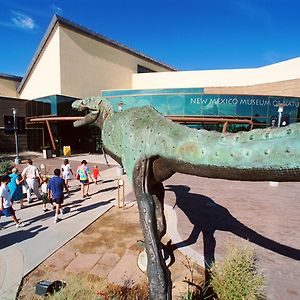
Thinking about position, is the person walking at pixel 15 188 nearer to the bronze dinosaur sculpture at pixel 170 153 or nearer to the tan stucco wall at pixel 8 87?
the bronze dinosaur sculpture at pixel 170 153

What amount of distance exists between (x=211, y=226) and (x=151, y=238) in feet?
15.8

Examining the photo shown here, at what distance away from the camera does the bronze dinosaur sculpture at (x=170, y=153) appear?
4.77 ft

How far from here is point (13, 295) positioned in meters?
3.95

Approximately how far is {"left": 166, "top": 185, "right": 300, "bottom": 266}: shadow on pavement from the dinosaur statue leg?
3063 millimetres

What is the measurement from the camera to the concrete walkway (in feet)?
15.1

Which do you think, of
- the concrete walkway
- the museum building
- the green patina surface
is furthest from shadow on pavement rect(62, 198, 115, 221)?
the museum building

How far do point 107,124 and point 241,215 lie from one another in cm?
612

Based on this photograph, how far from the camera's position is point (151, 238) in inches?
95.6

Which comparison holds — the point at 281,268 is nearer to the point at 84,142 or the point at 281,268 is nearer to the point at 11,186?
the point at 11,186

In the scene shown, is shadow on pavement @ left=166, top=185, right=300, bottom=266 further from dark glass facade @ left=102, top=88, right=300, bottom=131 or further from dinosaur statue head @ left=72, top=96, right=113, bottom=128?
dark glass facade @ left=102, top=88, right=300, bottom=131

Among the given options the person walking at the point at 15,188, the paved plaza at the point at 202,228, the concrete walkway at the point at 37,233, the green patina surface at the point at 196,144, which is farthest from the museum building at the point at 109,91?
the green patina surface at the point at 196,144

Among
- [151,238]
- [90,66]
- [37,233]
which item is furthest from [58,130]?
[151,238]

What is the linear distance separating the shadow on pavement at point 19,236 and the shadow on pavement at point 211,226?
3399 mm

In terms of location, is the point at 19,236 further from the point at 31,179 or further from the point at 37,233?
the point at 31,179
